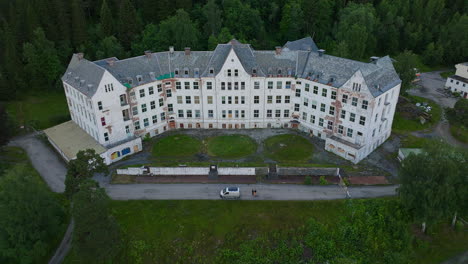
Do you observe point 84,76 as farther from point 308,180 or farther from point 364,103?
point 364,103

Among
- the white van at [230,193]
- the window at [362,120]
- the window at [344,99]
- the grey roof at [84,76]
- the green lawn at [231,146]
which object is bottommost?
the white van at [230,193]

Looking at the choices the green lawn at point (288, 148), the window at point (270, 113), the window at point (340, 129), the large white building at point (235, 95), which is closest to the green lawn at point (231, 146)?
the green lawn at point (288, 148)

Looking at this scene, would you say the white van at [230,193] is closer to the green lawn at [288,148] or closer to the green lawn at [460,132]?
the green lawn at [288,148]

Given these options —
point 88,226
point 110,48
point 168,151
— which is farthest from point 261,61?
point 88,226

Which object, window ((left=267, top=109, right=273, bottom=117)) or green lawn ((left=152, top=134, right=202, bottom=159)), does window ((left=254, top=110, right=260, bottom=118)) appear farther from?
green lawn ((left=152, top=134, right=202, bottom=159))

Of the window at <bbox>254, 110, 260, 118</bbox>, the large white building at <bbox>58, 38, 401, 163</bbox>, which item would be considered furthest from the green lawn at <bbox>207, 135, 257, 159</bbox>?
the window at <bbox>254, 110, 260, 118</bbox>

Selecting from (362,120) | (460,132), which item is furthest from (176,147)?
(460,132)
